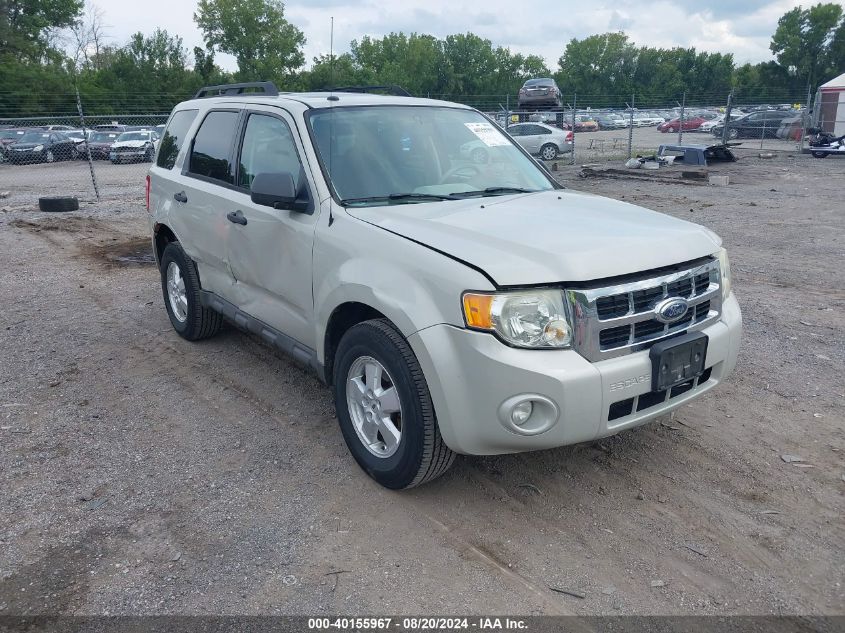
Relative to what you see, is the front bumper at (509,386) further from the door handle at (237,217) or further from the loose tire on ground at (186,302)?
the loose tire on ground at (186,302)

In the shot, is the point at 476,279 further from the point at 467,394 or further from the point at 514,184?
the point at 514,184

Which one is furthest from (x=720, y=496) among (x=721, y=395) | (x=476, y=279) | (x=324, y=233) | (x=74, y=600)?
(x=74, y=600)

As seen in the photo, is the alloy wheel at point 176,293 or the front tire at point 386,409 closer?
the front tire at point 386,409

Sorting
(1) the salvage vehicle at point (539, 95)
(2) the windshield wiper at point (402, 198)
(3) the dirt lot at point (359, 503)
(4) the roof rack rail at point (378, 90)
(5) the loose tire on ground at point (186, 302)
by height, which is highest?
(1) the salvage vehicle at point (539, 95)

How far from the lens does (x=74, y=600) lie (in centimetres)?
290

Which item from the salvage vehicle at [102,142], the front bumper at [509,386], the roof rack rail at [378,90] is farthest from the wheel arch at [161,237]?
the salvage vehicle at [102,142]

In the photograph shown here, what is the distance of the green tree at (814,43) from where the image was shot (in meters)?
79.8

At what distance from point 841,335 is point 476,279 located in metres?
4.35

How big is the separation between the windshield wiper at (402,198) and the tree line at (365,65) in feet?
111

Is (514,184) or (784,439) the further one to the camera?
(514,184)

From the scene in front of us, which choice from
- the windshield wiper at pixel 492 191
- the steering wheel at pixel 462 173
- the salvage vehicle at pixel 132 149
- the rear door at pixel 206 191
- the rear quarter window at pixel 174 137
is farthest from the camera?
the salvage vehicle at pixel 132 149

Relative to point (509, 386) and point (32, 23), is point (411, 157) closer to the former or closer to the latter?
point (509, 386)

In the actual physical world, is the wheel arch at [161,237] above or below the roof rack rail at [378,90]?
below

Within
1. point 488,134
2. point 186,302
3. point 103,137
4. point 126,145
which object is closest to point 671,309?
point 488,134
